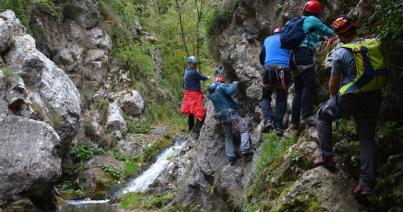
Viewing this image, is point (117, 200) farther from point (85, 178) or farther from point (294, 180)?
point (294, 180)

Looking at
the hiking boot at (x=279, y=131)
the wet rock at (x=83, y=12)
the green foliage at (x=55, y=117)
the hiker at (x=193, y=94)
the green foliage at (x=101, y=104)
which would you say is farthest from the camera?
the wet rock at (x=83, y=12)

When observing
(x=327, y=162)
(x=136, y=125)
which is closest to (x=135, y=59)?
(x=136, y=125)

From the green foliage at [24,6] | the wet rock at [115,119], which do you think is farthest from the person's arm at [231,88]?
the wet rock at [115,119]

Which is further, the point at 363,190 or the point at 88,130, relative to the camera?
the point at 88,130

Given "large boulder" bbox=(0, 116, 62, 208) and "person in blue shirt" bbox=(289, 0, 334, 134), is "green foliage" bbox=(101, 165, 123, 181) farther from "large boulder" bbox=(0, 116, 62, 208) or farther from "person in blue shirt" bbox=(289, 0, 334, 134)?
"person in blue shirt" bbox=(289, 0, 334, 134)

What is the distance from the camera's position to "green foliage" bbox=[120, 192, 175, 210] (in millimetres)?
14070

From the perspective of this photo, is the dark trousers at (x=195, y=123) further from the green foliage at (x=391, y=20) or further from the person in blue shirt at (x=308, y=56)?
the green foliage at (x=391, y=20)

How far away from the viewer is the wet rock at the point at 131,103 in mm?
25009

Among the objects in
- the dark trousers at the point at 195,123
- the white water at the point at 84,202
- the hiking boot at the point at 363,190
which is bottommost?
the white water at the point at 84,202

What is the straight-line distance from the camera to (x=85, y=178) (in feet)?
61.1

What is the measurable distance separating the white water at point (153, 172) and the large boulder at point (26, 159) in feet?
12.0

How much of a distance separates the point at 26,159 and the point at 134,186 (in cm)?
515

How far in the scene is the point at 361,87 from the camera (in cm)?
605

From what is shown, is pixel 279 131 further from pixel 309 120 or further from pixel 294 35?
pixel 294 35
